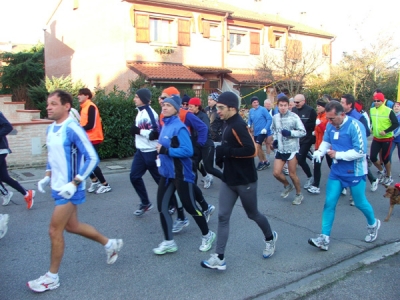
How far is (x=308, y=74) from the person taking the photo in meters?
20.7

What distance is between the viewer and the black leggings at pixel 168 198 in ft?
15.1

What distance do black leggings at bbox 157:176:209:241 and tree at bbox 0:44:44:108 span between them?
79.8 ft

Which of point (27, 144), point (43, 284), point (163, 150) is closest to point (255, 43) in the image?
point (27, 144)

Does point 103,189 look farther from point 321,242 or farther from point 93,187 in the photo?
point 321,242

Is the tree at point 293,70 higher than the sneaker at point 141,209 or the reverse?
higher

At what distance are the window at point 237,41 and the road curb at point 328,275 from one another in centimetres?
2195

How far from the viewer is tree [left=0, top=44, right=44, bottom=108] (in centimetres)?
2711

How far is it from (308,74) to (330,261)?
17276mm

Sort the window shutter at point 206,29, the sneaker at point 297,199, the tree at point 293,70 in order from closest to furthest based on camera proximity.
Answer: the sneaker at point 297,199 < the tree at point 293,70 < the window shutter at point 206,29

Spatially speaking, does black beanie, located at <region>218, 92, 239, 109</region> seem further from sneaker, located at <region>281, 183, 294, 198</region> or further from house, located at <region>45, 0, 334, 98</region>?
house, located at <region>45, 0, 334, 98</region>

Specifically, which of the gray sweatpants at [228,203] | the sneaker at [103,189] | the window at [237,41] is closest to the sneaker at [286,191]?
the gray sweatpants at [228,203]

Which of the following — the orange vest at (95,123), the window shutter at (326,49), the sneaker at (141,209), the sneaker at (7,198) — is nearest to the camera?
the sneaker at (141,209)

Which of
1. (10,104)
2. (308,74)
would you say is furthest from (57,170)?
(308,74)

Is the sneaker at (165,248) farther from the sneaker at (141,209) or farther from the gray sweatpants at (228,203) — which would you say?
the sneaker at (141,209)
